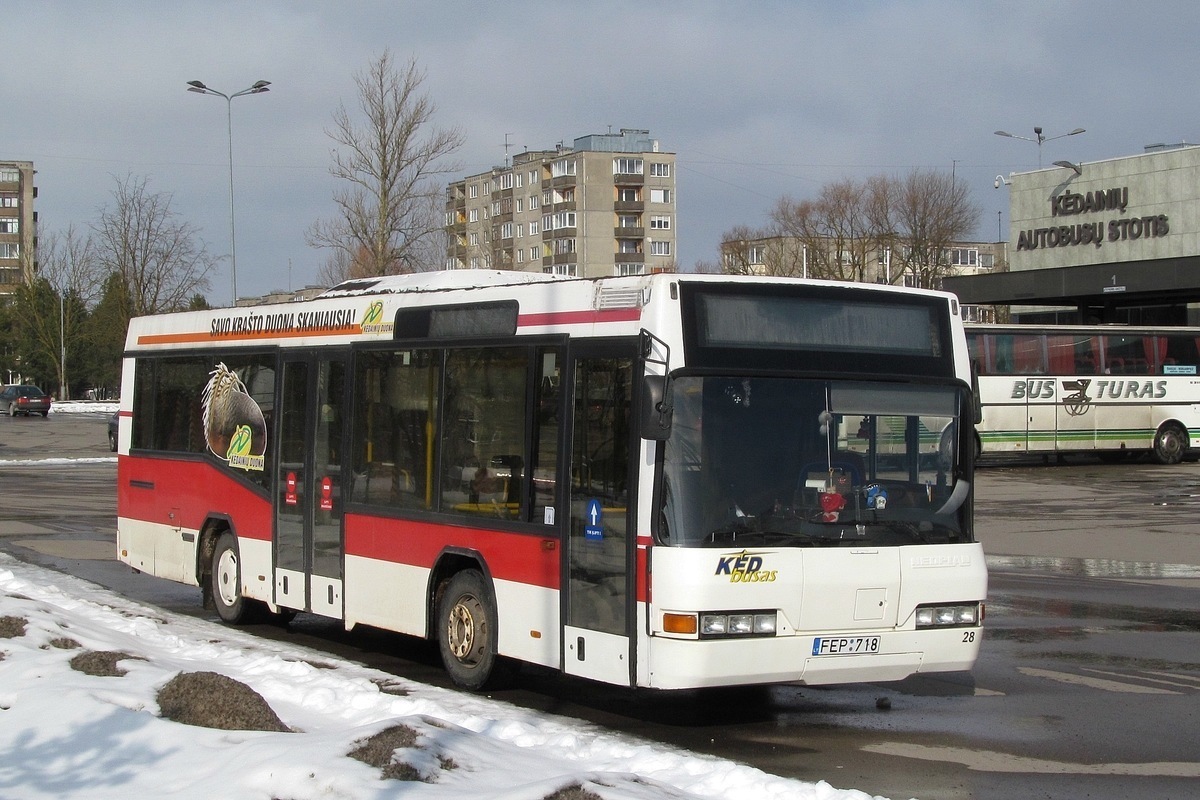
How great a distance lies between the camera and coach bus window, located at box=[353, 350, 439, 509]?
1045 cm

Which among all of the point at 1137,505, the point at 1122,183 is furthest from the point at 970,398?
the point at 1122,183

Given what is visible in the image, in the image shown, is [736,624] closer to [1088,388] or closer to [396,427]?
[396,427]

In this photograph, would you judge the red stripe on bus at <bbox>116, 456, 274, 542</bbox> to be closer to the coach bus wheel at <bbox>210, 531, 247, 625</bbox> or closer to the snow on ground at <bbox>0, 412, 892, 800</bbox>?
the coach bus wheel at <bbox>210, 531, 247, 625</bbox>

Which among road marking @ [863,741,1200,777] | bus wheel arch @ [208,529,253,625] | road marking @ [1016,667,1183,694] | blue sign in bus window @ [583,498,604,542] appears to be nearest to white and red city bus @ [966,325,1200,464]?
bus wheel arch @ [208,529,253,625]

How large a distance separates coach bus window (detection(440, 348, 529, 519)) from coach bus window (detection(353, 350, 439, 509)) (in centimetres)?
24

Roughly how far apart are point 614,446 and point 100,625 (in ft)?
17.4

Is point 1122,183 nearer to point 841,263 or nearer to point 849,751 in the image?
point 841,263

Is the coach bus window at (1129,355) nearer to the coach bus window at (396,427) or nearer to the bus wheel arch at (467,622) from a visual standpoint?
the coach bus window at (396,427)

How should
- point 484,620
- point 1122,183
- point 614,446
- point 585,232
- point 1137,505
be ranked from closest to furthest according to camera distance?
point 614,446
point 484,620
point 1137,505
point 1122,183
point 585,232

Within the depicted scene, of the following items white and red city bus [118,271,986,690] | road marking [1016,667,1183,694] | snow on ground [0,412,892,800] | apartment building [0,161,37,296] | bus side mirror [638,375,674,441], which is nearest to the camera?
snow on ground [0,412,892,800]

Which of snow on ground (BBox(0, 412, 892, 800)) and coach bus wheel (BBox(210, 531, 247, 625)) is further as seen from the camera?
coach bus wheel (BBox(210, 531, 247, 625))

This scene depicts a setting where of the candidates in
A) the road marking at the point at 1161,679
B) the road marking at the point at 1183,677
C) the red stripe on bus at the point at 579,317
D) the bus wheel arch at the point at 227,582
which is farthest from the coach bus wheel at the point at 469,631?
the road marking at the point at 1183,677

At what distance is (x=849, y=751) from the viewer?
26.3 feet

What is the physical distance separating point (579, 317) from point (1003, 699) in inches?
150
